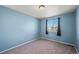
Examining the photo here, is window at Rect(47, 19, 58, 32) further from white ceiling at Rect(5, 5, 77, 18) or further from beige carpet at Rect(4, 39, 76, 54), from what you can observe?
beige carpet at Rect(4, 39, 76, 54)

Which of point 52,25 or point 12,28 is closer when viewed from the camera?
point 12,28

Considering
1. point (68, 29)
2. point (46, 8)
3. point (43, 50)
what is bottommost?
point (43, 50)

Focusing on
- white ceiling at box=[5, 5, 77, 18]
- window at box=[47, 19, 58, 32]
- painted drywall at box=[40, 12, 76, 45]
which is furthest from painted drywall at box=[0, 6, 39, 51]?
painted drywall at box=[40, 12, 76, 45]

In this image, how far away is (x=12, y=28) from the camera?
3180mm

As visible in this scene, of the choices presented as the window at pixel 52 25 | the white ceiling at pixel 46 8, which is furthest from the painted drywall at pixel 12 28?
the window at pixel 52 25

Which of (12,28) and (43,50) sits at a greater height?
(12,28)

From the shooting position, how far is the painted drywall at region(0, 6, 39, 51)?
107 inches

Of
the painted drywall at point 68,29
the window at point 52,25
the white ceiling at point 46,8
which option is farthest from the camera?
the window at point 52,25

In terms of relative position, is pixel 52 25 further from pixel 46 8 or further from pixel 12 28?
pixel 12 28

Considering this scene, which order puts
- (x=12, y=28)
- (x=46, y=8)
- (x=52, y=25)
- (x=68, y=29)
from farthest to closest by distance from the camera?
(x=52, y=25), (x=68, y=29), (x=12, y=28), (x=46, y=8)

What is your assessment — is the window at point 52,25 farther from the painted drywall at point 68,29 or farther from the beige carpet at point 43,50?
the beige carpet at point 43,50

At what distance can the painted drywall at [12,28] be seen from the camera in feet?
8.91

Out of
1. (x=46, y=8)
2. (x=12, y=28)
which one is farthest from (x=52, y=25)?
(x=12, y=28)
